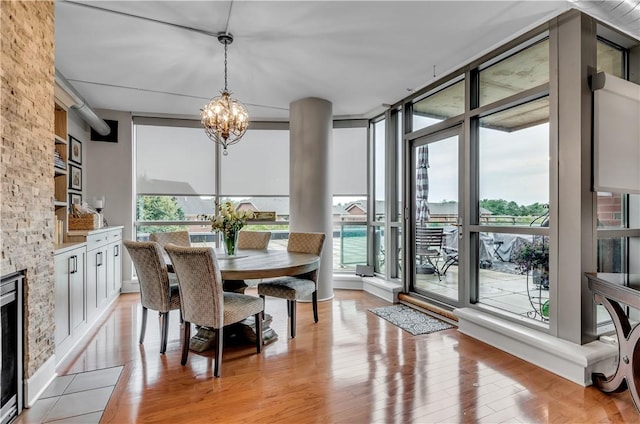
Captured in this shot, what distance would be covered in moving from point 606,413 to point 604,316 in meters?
1.09

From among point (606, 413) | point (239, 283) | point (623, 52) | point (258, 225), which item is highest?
point (623, 52)

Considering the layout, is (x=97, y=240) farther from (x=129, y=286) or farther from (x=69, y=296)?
(x=129, y=286)

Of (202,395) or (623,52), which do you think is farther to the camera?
(623,52)

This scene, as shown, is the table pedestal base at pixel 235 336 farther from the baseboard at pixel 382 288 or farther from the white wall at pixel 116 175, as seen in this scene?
the white wall at pixel 116 175

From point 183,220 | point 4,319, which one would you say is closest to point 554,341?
point 4,319

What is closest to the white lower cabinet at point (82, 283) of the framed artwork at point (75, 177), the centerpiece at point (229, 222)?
the framed artwork at point (75, 177)

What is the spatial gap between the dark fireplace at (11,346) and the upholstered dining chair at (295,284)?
187 centimetres

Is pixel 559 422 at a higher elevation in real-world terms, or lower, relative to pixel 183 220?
lower

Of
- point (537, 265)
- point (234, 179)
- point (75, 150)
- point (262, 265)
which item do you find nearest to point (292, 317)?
point (262, 265)

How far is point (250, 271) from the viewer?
2662 mm

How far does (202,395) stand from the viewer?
7.50 feet

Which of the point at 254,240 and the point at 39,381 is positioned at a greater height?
the point at 254,240

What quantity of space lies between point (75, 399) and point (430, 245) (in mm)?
3783

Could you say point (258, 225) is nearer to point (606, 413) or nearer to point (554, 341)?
point (554, 341)
